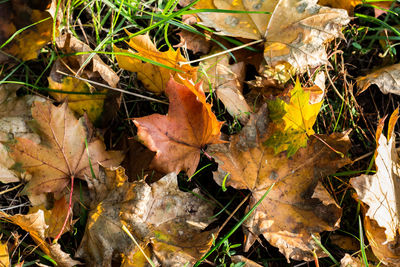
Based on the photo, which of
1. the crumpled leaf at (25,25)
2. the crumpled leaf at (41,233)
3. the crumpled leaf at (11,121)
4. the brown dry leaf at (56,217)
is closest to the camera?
the crumpled leaf at (41,233)

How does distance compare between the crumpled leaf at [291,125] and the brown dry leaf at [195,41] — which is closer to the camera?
the crumpled leaf at [291,125]

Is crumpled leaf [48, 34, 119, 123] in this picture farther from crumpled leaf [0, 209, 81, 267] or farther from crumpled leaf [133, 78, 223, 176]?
crumpled leaf [0, 209, 81, 267]

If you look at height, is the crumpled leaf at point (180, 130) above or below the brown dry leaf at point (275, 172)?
above

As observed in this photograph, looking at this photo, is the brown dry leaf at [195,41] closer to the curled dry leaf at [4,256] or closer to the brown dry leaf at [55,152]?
the brown dry leaf at [55,152]

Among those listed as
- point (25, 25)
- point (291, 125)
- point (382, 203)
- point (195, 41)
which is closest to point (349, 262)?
point (382, 203)

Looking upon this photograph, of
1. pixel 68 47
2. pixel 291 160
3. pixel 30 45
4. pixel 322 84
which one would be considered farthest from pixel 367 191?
pixel 30 45

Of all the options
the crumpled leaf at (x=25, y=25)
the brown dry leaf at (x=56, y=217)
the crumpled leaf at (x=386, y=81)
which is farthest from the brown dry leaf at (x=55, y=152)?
the crumpled leaf at (x=386, y=81)

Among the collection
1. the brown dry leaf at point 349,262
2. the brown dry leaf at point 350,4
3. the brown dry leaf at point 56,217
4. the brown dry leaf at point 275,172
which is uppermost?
the brown dry leaf at point 350,4

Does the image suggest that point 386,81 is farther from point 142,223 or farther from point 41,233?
point 41,233
